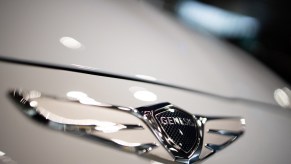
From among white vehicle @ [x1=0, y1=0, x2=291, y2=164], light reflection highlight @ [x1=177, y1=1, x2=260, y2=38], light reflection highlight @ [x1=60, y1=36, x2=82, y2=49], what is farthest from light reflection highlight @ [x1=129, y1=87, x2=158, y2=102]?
light reflection highlight @ [x1=177, y1=1, x2=260, y2=38]

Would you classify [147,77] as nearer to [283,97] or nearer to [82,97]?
[82,97]

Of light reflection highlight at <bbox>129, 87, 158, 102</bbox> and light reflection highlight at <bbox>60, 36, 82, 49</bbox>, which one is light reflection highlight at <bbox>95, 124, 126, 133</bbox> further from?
light reflection highlight at <bbox>60, 36, 82, 49</bbox>

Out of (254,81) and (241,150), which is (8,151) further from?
(254,81)

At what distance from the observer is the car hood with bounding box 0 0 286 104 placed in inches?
26.0

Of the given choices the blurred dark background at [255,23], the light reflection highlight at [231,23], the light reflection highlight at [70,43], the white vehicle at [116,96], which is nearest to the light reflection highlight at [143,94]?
the white vehicle at [116,96]

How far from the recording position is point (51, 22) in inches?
28.2

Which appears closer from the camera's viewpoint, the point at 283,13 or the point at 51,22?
the point at 51,22

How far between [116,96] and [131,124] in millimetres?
59

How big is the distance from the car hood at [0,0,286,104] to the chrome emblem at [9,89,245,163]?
9 cm

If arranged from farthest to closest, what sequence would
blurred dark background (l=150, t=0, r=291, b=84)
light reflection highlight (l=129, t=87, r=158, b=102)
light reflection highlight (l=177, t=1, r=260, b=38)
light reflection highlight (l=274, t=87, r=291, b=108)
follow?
1. light reflection highlight (l=177, t=1, r=260, b=38)
2. blurred dark background (l=150, t=0, r=291, b=84)
3. light reflection highlight (l=274, t=87, r=291, b=108)
4. light reflection highlight (l=129, t=87, r=158, b=102)

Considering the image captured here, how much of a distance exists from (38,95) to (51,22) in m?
0.20

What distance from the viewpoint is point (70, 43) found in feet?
2.24

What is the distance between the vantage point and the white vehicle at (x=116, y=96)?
0.56 m

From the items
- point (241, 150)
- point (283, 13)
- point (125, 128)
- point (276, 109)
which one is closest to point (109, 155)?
point (125, 128)
